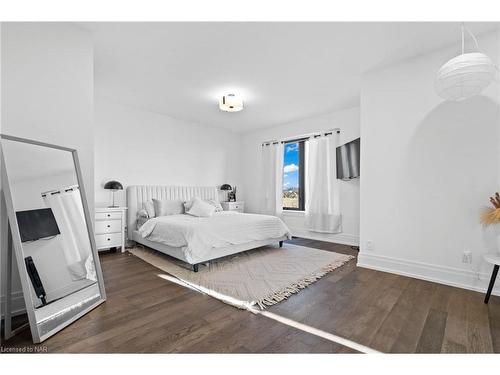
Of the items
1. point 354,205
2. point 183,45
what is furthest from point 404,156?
point 183,45

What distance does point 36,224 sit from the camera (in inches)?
72.7

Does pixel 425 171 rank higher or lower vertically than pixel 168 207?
higher

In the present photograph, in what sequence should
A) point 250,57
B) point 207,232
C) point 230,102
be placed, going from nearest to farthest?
point 250,57
point 207,232
point 230,102

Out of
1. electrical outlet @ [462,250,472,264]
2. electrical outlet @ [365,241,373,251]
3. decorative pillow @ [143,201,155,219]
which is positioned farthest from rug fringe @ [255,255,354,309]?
decorative pillow @ [143,201,155,219]

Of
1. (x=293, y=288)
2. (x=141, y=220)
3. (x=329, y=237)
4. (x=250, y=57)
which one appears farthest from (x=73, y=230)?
(x=329, y=237)

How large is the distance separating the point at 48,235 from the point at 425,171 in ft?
12.5

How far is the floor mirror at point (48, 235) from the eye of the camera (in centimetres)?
166

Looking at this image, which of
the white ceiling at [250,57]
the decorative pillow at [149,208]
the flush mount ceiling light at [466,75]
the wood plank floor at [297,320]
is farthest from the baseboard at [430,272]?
the decorative pillow at [149,208]

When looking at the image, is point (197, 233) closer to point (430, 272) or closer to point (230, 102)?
point (230, 102)

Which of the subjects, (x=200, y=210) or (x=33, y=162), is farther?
(x=200, y=210)

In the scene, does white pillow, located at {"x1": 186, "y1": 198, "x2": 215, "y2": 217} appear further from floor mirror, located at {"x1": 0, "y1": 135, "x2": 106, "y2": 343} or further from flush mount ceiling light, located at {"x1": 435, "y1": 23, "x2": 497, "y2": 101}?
flush mount ceiling light, located at {"x1": 435, "y1": 23, "x2": 497, "y2": 101}

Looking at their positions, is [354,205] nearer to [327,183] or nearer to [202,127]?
[327,183]
